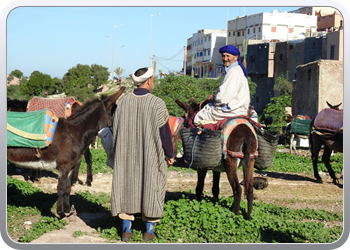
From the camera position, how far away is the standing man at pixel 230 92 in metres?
6.65

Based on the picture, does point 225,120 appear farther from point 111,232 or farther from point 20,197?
point 20,197

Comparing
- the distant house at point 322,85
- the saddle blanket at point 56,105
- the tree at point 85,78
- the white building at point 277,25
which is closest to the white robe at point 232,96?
the saddle blanket at point 56,105

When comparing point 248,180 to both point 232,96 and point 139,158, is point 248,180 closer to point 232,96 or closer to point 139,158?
point 232,96

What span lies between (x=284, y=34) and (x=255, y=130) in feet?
214

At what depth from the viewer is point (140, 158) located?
5.57 m

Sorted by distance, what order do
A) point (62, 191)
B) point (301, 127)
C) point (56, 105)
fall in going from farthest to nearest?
point (301, 127) → point (56, 105) → point (62, 191)

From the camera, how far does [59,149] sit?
677cm

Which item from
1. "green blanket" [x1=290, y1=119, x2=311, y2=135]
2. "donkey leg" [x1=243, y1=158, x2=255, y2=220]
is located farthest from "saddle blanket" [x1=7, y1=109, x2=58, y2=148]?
"green blanket" [x1=290, y1=119, x2=311, y2=135]

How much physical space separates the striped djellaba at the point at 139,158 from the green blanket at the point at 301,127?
10710 millimetres

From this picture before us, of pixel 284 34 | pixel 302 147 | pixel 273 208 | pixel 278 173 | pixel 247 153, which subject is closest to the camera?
pixel 247 153

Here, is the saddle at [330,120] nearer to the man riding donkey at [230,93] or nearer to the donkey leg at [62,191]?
the man riding donkey at [230,93]

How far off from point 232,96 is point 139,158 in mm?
1796

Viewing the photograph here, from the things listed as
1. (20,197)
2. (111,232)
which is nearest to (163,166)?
(111,232)

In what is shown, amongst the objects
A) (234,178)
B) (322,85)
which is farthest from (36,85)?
(234,178)
